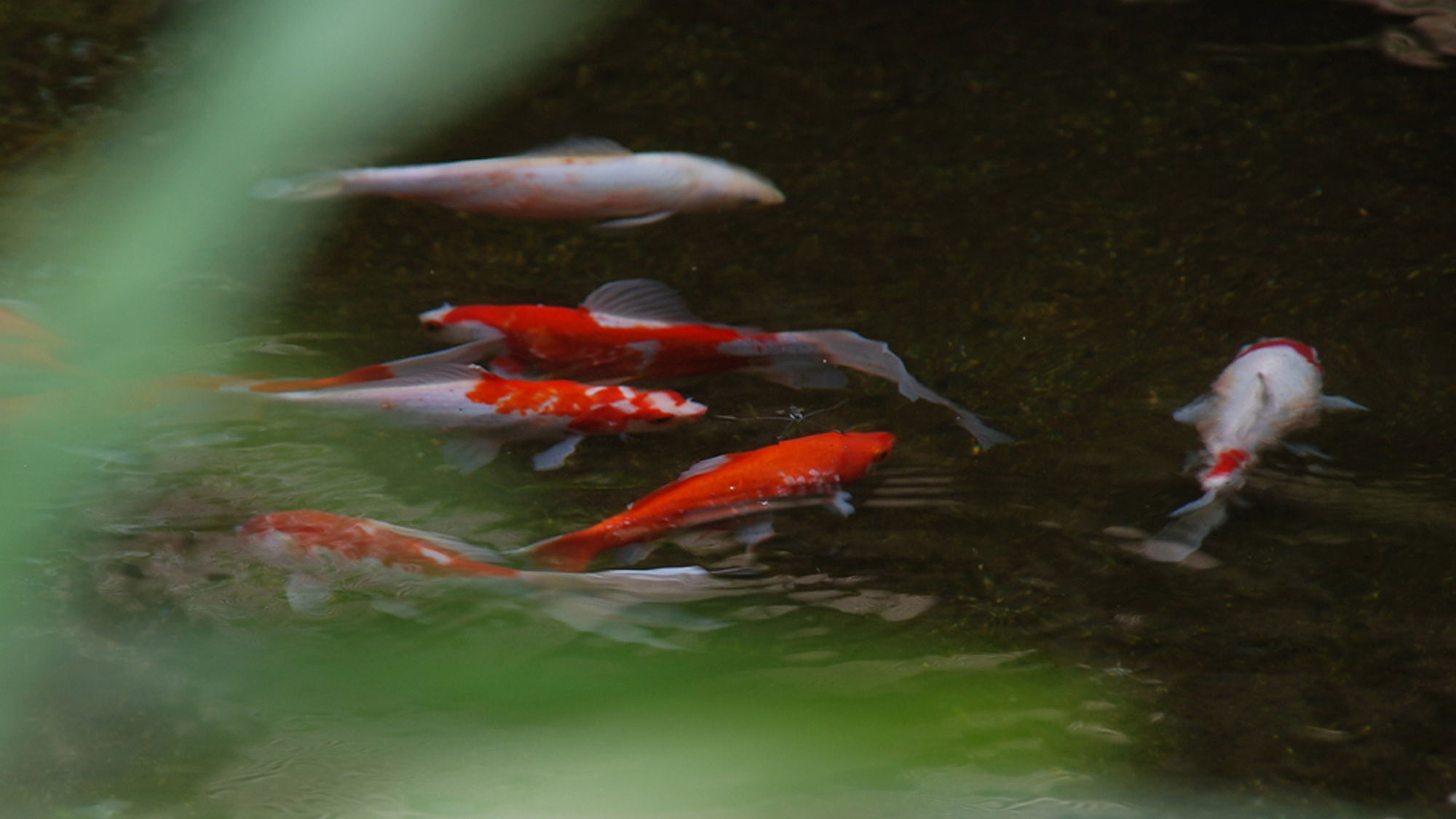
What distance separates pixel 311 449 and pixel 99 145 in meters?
1.63

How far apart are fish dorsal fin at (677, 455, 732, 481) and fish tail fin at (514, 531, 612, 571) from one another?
0.22 meters

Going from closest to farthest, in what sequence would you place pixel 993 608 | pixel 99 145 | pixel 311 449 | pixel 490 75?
pixel 993 608, pixel 311 449, pixel 99 145, pixel 490 75

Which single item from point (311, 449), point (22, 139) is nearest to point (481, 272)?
point (311, 449)

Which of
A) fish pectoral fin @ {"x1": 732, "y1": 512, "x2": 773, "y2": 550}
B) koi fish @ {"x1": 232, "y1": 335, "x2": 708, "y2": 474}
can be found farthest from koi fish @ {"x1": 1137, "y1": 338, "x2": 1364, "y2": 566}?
koi fish @ {"x1": 232, "y1": 335, "x2": 708, "y2": 474}

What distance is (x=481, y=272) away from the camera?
3.01 meters

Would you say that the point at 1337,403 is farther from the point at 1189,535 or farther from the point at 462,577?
the point at 462,577

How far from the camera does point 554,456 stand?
2.42 m

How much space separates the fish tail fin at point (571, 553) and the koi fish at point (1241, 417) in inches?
43.4

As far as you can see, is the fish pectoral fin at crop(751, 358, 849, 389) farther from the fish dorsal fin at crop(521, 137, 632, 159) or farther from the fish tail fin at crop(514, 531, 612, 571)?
the fish dorsal fin at crop(521, 137, 632, 159)

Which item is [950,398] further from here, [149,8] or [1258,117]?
[149,8]

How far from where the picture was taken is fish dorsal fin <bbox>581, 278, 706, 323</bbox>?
2633 millimetres

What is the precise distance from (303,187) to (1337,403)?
2751mm

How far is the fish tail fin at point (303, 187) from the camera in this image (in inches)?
123

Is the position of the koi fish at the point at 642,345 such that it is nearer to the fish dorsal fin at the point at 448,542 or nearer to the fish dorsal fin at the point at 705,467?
the fish dorsal fin at the point at 705,467
